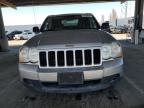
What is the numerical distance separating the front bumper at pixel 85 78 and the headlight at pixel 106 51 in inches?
4.2

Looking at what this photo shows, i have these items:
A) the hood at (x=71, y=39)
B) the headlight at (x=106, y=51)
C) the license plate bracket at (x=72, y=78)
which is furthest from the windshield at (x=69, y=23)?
the license plate bracket at (x=72, y=78)

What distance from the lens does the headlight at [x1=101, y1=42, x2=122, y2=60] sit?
438 centimetres

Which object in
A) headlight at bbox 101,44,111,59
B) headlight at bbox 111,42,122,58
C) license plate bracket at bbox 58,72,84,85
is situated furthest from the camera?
headlight at bbox 111,42,122,58

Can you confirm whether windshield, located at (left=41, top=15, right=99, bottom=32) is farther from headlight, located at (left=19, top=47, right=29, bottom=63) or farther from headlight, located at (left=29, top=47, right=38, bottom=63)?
headlight, located at (left=29, top=47, right=38, bottom=63)

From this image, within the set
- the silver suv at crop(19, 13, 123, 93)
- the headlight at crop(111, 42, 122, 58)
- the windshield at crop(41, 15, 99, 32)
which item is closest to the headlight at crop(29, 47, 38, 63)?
the silver suv at crop(19, 13, 123, 93)

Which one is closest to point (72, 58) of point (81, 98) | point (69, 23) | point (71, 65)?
point (71, 65)

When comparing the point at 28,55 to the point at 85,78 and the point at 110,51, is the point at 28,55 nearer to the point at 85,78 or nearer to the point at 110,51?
the point at 85,78

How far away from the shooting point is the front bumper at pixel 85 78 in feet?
13.8

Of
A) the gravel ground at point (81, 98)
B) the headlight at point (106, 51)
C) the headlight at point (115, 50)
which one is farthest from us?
the gravel ground at point (81, 98)

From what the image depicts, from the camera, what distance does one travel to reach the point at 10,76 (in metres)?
7.67

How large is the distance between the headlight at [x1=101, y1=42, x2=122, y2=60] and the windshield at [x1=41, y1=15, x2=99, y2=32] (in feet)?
5.54

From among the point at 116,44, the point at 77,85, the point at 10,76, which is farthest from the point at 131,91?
the point at 10,76

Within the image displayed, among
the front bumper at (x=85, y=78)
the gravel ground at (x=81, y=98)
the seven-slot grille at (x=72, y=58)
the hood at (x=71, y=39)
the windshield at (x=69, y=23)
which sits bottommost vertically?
the gravel ground at (x=81, y=98)

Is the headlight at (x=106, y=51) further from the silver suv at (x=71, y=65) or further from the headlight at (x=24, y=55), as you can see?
the headlight at (x=24, y=55)
